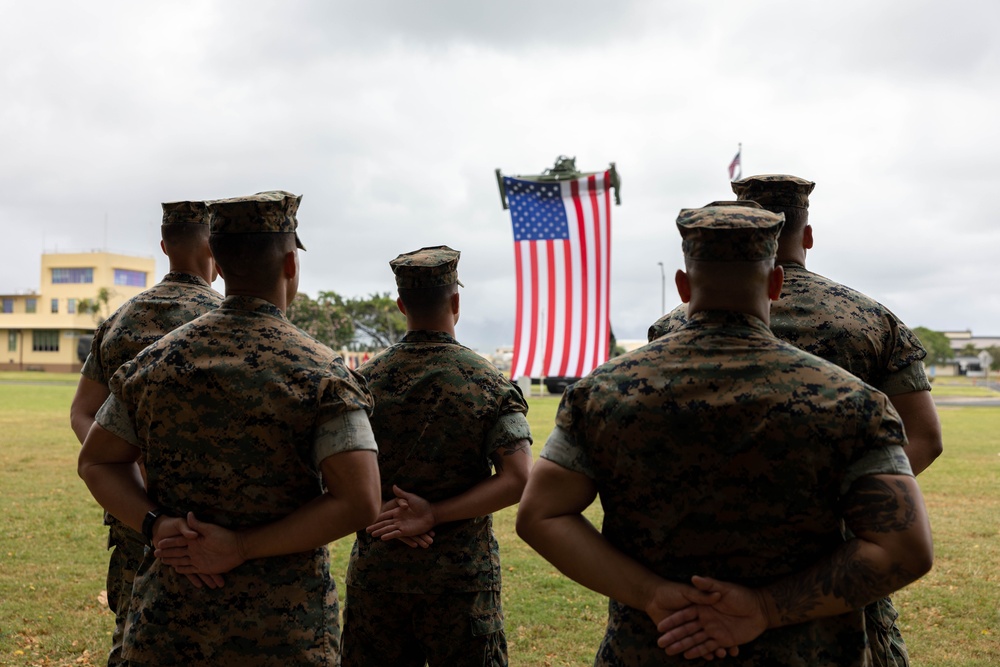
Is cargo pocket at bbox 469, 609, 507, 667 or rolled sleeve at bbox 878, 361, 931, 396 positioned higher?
rolled sleeve at bbox 878, 361, 931, 396

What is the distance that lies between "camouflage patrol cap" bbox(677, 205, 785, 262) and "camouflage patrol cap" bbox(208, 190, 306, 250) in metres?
1.25

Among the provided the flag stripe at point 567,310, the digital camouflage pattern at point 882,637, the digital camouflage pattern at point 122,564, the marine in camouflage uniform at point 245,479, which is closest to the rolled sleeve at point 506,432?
the marine in camouflage uniform at point 245,479

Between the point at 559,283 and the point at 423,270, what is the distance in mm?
15830

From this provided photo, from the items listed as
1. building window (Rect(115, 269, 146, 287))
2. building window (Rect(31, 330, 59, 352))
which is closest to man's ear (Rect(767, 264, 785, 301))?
building window (Rect(115, 269, 146, 287))

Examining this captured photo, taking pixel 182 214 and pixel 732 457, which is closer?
pixel 732 457

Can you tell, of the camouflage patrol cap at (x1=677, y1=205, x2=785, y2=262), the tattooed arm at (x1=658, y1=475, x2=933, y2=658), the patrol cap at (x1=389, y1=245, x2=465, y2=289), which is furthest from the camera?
the patrol cap at (x1=389, y1=245, x2=465, y2=289)

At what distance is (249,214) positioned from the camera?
9.09 feet

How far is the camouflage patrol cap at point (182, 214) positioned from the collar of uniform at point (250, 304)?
1.70 m

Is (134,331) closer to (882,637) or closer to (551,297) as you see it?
(882,637)

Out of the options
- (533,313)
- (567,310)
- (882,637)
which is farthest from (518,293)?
(882,637)

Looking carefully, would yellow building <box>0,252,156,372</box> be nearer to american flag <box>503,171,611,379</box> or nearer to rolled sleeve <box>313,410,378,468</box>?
american flag <box>503,171,611,379</box>

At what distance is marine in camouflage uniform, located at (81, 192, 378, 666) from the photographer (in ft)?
8.59

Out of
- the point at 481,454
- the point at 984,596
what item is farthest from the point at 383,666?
the point at 984,596

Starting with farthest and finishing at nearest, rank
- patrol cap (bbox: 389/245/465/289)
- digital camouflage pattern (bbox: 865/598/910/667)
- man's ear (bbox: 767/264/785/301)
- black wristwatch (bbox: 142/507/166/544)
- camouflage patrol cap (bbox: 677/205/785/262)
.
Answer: patrol cap (bbox: 389/245/465/289), digital camouflage pattern (bbox: 865/598/910/667), black wristwatch (bbox: 142/507/166/544), man's ear (bbox: 767/264/785/301), camouflage patrol cap (bbox: 677/205/785/262)
